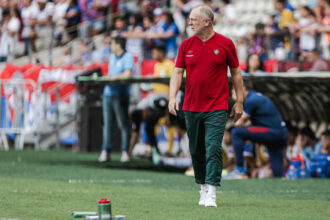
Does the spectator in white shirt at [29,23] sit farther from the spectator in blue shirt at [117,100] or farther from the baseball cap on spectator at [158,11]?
the spectator in blue shirt at [117,100]

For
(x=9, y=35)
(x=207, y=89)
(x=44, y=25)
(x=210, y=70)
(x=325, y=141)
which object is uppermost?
(x=44, y=25)

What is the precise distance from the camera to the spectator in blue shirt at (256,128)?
13.4 m

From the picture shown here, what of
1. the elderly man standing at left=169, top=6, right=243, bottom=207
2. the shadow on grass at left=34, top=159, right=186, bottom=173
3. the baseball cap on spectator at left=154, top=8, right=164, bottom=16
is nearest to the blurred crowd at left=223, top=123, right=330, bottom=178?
the shadow on grass at left=34, top=159, right=186, bottom=173

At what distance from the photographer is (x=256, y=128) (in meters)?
13.5

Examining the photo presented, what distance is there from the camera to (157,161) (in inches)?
634

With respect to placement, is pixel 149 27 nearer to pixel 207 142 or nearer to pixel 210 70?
pixel 210 70

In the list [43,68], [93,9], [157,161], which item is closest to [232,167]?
[157,161]

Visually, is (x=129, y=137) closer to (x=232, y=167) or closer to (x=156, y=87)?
(x=156, y=87)

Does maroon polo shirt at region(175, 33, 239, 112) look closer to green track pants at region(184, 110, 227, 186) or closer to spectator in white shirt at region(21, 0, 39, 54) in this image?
green track pants at region(184, 110, 227, 186)

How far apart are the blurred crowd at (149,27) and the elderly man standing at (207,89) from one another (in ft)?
20.1

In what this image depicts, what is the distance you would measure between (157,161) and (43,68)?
7188 millimetres

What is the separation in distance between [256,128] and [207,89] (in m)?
4.63

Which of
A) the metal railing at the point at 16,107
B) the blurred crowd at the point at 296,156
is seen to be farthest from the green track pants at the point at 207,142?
the metal railing at the point at 16,107

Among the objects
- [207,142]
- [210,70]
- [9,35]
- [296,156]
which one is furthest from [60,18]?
[207,142]
